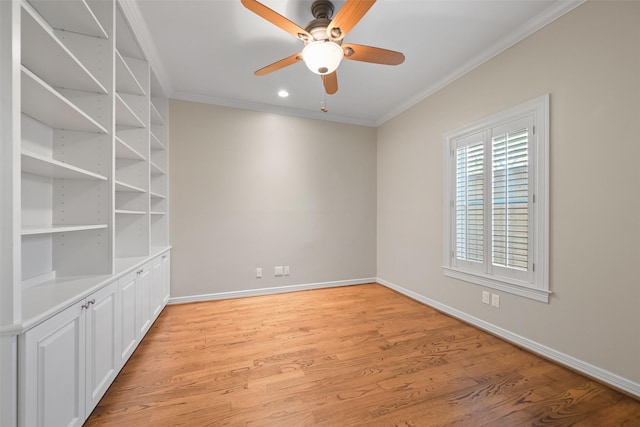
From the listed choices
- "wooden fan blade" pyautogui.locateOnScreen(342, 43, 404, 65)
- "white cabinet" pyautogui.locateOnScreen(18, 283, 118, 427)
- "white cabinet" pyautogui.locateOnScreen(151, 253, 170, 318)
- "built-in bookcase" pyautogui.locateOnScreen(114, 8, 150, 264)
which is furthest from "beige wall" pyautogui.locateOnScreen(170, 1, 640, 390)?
"white cabinet" pyautogui.locateOnScreen(18, 283, 118, 427)

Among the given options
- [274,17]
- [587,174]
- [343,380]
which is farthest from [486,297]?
[274,17]

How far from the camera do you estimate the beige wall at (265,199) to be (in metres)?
3.50

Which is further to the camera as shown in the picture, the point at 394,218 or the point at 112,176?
the point at 394,218

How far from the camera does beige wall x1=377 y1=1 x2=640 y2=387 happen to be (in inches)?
68.2

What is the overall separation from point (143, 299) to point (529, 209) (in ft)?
11.3

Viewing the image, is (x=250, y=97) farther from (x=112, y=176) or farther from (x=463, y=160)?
(x=463, y=160)

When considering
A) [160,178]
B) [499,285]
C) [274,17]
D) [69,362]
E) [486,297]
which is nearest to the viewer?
[69,362]

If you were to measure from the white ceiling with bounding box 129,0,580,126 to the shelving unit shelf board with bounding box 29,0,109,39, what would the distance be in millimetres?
505

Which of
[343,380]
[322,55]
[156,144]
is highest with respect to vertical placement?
[322,55]

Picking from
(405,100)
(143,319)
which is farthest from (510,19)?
(143,319)

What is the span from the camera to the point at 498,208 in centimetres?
254

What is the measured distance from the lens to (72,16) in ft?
5.34

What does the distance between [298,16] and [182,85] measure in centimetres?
190

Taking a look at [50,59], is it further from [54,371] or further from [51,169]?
[54,371]
